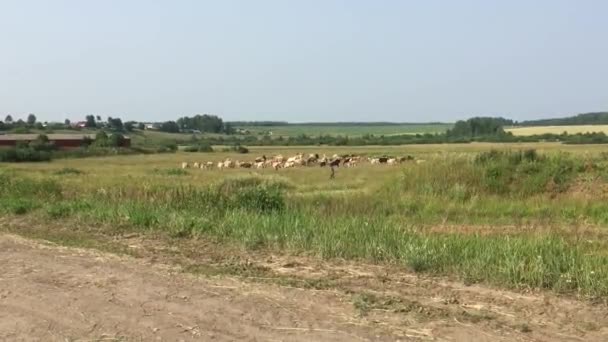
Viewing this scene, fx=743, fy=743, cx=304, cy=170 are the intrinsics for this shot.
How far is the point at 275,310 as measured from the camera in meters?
6.33

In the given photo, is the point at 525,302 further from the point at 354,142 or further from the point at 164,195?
the point at 354,142

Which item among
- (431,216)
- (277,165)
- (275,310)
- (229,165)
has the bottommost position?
(229,165)

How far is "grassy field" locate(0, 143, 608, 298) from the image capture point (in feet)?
25.2

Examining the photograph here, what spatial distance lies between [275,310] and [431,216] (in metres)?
11.4

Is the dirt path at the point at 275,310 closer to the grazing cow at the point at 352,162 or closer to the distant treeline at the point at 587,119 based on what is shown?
the grazing cow at the point at 352,162

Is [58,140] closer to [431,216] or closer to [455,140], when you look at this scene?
[455,140]

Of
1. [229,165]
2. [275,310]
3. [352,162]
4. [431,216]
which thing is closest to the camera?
[275,310]

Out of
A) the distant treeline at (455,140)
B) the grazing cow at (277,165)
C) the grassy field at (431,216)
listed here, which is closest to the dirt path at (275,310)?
the grassy field at (431,216)

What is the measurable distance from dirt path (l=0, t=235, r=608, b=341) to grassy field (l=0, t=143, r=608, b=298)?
579 millimetres

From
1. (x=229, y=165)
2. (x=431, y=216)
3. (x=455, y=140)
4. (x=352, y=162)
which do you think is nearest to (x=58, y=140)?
→ (x=229, y=165)

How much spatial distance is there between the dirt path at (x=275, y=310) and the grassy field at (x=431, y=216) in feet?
1.90

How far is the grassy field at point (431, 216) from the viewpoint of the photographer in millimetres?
7695

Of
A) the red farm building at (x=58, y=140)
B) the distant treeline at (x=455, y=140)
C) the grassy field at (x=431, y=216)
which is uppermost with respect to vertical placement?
the grassy field at (x=431, y=216)

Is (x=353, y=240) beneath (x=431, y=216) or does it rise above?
above
